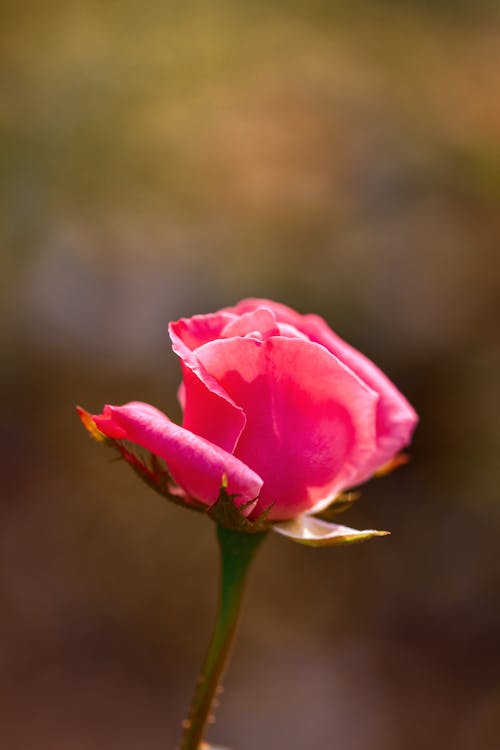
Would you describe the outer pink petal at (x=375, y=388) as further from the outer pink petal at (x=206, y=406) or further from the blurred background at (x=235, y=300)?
the blurred background at (x=235, y=300)

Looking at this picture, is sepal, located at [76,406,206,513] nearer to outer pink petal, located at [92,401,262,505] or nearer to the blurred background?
outer pink petal, located at [92,401,262,505]

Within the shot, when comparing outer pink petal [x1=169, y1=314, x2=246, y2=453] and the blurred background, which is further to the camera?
the blurred background

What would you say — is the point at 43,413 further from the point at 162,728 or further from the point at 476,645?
the point at 476,645

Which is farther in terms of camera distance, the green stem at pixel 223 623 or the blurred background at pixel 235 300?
the blurred background at pixel 235 300

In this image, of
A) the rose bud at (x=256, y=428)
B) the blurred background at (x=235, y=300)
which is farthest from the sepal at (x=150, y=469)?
the blurred background at (x=235, y=300)

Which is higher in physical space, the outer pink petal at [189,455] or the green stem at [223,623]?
the outer pink petal at [189,455]

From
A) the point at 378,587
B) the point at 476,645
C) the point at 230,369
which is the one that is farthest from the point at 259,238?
the point at 230,369

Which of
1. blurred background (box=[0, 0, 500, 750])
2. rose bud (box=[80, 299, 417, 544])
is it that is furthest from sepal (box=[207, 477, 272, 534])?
blurred background (box=[0, 0, 500, 750])
